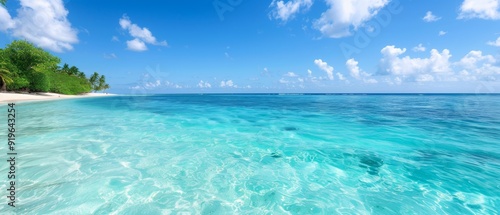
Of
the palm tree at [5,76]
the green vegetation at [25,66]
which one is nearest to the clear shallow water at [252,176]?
the palm tree at [5,76]

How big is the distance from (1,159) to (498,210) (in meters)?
15.2

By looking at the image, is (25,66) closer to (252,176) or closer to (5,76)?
(5,76)

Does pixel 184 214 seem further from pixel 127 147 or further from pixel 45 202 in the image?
pixel 127 147

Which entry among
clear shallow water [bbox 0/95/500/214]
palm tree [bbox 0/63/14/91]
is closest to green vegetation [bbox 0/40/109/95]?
palm tree [bbox 0/63/14/91]

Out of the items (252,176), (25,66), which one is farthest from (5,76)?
(252,176)

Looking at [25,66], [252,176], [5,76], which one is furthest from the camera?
[25,66]

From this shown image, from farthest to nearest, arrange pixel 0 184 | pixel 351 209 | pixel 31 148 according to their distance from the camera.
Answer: pixel 31 148 < pixel 0 184 < pixel 351 209

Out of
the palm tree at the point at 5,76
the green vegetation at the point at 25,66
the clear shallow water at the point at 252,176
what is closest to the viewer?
the clear shallow water at the point at 252,176

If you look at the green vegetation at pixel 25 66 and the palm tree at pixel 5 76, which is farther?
the green vegetation at pixel 25 66

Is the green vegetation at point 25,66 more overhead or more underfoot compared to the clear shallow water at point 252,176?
more overhead

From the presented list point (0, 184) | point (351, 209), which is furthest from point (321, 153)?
point (0, 184)

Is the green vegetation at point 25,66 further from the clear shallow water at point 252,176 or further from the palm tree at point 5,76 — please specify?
the clear shallow water at point 252,176

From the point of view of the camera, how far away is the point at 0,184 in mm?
5809

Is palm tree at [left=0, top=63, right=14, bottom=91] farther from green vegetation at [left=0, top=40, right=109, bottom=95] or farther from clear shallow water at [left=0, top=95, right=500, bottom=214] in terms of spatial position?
clear shallow water at [left=0, top=95, right=500, bottom=214]
